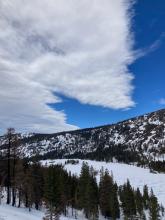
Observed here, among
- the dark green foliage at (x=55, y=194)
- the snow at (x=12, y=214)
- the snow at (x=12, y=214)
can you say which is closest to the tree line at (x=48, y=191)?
the dark green foliage at (x=55, y=194)

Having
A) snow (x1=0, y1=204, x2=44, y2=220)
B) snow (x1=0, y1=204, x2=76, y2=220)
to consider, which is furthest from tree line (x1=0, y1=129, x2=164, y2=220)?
snow (x1=0, y1=204, x2=44, y2=220)

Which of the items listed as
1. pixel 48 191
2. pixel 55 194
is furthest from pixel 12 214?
pixel 55 194

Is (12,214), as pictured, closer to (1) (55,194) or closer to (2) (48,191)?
(2) (48,191)

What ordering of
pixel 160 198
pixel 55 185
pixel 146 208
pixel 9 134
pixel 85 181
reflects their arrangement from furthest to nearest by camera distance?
pixel 160 198 → pixel 146 208 → pixel 85 181 → pixel 55 185 → pixel 9 134

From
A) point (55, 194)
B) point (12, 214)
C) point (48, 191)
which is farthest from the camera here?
point (55, 194)

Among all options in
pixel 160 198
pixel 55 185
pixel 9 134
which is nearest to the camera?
pixel 9 134

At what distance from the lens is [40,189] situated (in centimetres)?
8031

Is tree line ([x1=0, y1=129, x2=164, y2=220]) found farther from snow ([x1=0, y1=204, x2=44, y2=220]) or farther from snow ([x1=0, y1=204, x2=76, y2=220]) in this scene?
snow ([x1=0, y1=204, x2=44, y2=220])

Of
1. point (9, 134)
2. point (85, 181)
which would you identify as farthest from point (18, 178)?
point (85, 181)

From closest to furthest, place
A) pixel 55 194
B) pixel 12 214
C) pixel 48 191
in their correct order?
pixel 12 214 → pixel 48 191 → pixel 55 194

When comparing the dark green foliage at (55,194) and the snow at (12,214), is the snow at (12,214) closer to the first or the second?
the snow at (12,214)

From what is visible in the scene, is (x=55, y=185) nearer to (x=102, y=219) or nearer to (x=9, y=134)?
(x=9, y=134)

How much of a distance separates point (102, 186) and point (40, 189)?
84.9 feet

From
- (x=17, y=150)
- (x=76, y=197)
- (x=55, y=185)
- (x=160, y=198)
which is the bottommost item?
(x=160, y=198)
